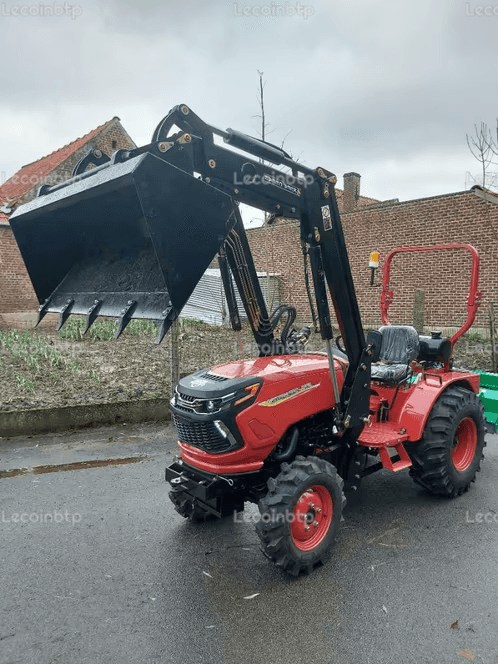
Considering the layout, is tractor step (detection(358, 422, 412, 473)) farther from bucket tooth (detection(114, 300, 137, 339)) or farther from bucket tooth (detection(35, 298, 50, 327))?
bucket tooth (detection(35, 298, 50, 327))

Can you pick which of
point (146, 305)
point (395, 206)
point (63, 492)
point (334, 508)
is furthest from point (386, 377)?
point (395, 206)

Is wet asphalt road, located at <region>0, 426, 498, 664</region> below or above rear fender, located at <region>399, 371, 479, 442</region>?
below

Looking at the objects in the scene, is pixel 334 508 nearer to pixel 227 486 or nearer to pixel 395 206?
pixel 227 486

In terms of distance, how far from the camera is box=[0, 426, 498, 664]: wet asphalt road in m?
2.52

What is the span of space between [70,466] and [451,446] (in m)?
3.72

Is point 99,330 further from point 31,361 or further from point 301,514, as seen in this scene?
point 301,514

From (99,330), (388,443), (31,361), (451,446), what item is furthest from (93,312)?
(99,330)

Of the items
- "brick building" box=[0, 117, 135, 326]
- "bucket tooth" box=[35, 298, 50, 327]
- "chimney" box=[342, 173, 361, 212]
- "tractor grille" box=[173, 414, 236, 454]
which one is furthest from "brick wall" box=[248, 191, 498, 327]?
"bucket tooth" box=[35, 298, 50, 327]

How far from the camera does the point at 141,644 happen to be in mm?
2553

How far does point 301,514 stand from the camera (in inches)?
120

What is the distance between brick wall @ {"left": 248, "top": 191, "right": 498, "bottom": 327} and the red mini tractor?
8.26 meters

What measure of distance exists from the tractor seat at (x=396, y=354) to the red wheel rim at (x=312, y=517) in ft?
4.00

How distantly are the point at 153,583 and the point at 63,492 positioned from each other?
5.89 ft

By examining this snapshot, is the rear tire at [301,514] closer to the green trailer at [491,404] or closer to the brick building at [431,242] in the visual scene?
the green trailer at [491,404]
